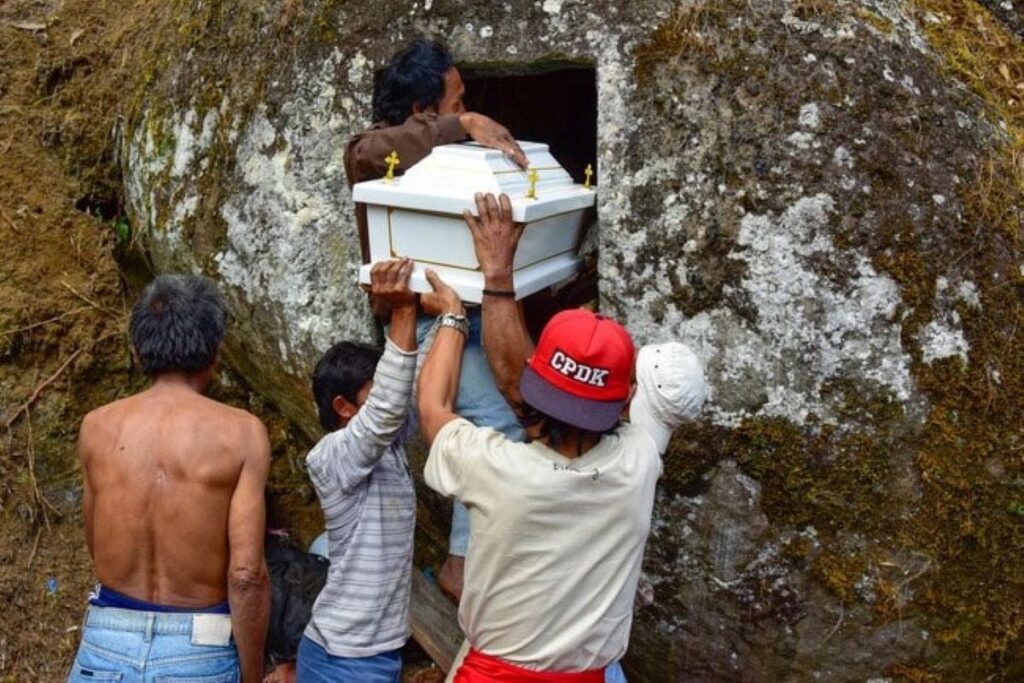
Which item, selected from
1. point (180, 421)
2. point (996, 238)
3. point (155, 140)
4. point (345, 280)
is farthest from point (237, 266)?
point (996, 238)

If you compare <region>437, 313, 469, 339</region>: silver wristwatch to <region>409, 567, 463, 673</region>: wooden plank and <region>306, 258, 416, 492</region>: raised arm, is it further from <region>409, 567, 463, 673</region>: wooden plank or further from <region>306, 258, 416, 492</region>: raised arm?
<region>409, 567, 463, 673</region>: wooden plank

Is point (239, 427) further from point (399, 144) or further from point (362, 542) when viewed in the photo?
point (399, 144)

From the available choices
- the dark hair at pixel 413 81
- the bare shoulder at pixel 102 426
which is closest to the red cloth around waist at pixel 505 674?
the bare shoulder at pixel 102 426

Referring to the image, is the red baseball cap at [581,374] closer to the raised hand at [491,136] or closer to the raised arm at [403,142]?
the raised hand at [491,136]

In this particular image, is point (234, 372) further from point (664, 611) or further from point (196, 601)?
point (664, 611)

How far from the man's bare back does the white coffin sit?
687mm

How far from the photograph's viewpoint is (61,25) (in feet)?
18.7

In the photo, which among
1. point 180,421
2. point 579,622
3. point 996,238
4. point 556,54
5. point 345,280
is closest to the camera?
point 579,622

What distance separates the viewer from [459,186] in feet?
10.6

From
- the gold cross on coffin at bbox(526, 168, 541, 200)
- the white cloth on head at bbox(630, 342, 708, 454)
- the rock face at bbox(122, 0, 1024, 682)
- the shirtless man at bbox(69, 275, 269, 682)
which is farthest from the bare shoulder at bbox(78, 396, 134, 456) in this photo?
the rock face at bbox(122, 0, 1024, 682)

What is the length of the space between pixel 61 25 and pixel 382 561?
12.9 feet

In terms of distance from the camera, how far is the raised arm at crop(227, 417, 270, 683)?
304cm

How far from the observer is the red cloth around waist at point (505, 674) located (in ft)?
8.61

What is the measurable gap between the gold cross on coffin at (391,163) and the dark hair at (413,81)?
12.1 inches
